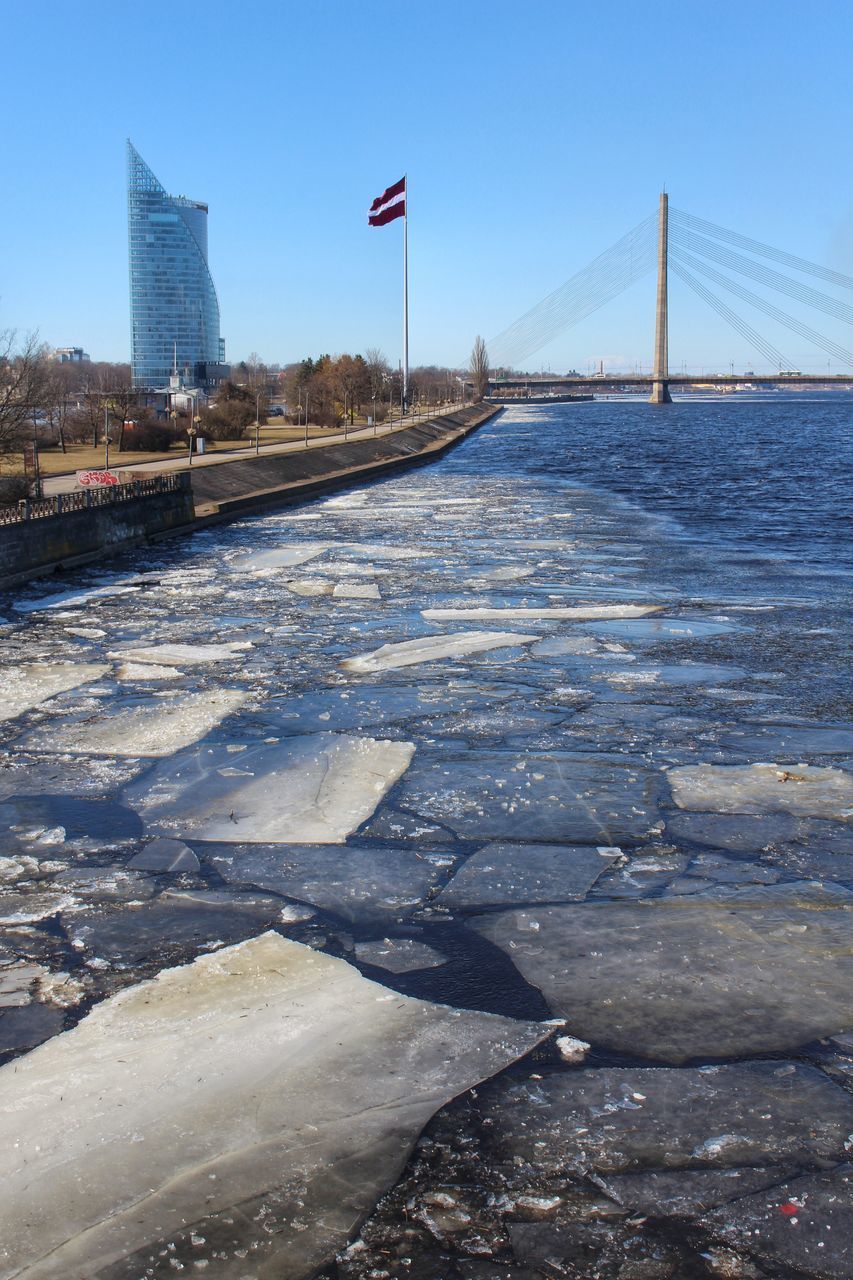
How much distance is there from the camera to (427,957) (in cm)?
502

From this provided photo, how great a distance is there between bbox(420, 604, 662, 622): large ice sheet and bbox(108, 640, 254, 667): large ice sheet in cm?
256

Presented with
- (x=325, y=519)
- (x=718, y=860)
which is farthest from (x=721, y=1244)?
(x=325, y=519)

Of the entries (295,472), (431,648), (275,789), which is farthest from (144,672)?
(295,472)

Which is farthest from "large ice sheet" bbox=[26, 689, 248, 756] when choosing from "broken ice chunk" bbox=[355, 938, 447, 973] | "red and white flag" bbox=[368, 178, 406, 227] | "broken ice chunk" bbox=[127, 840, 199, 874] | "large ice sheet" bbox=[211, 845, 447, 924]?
"red and white flag" bbox=[368, 178, 406, 227]

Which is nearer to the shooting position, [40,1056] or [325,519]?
[40,1056]

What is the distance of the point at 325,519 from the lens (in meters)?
27.1

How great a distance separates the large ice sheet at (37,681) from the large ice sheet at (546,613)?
13.4ft

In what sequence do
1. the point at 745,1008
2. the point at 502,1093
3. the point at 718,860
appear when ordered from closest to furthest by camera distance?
the point at 502,1093 → the point at 745,1008 → the point at 718,860

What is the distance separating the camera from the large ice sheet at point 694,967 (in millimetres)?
4383

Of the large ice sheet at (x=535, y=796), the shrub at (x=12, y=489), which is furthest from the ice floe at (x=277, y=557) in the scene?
the large ice sheet at (x=535, y=796)

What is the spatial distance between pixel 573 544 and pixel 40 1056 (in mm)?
17996

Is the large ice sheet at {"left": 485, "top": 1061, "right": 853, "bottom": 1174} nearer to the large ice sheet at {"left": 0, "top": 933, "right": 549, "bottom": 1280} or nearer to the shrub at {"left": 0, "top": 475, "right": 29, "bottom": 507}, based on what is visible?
the large ice sheet at {"left": 0, "top": 933, "right": 549, "bottom": 1280}

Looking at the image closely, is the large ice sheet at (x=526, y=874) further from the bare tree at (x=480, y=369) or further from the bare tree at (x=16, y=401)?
the bare tree at (x=480, y=369)

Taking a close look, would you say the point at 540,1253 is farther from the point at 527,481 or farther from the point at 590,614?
the point at 527,481
